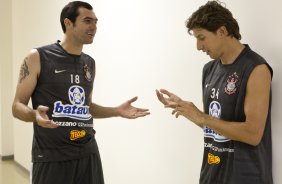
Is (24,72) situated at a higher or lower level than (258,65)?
lower

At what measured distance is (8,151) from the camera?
5352 millimetres

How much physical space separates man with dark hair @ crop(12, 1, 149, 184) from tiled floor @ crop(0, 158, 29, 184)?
2.55 meters

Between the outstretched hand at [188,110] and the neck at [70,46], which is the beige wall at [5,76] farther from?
the outstretched hand at [188,110]

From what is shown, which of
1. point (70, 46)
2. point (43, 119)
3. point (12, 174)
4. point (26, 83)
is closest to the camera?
point (43, 119)

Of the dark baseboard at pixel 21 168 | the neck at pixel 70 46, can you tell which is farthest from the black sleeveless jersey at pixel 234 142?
the dark baseboard at pixel 21 168

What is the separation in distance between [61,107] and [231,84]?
0.96 m

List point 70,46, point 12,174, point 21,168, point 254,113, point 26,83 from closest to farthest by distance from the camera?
1. point 254,113
2. point 26,83
3. point 70,46
4. point 12,174
5. point 21,168

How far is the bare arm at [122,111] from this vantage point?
2104 millimetres

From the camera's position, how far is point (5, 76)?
5250 mm

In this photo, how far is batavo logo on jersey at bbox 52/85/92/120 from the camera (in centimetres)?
197

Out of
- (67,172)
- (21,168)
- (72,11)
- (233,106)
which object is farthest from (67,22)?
(21,168)

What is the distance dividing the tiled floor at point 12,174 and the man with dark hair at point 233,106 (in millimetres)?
3297

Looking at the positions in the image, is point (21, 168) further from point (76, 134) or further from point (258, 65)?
point (258, 65)

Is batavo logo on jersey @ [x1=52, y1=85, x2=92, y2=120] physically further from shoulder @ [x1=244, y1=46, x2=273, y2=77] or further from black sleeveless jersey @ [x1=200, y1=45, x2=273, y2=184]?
shoulder @ [x1=244, y1=46, x2=273, y2=77]
